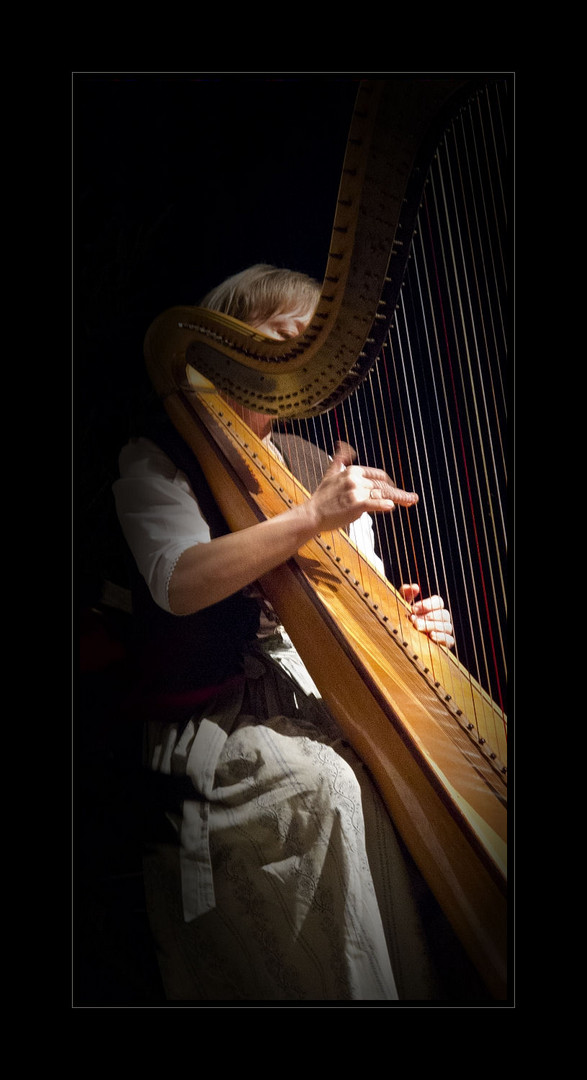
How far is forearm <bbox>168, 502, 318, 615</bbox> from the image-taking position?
1463 millimetres

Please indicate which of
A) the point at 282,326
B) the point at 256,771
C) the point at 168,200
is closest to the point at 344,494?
the point at 282,326

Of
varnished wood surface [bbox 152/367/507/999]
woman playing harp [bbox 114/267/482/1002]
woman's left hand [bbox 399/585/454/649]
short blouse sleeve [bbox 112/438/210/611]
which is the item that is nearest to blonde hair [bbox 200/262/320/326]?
woman playing harp [bbox 114/267/482/1002]

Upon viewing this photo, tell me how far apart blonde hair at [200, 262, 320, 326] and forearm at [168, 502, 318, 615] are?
315 mm

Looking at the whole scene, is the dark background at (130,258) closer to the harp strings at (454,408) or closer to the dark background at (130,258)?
the dark background at (130,258)

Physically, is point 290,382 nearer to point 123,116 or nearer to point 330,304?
point 330,304

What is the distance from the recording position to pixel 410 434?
1471mm

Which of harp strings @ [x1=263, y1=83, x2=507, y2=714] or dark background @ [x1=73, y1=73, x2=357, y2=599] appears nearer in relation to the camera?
harp strings @ [x1=263, y1=83, x2=507, y2=714]

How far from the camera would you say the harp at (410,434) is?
1.33m

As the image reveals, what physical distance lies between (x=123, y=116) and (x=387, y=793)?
43.6 inches

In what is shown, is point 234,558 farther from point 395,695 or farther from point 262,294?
point 262,294

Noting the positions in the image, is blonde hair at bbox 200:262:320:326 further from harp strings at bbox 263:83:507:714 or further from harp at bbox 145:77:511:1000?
harp strings at bbox 263:83:507:714

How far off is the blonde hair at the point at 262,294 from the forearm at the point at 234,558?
31 centimetres
